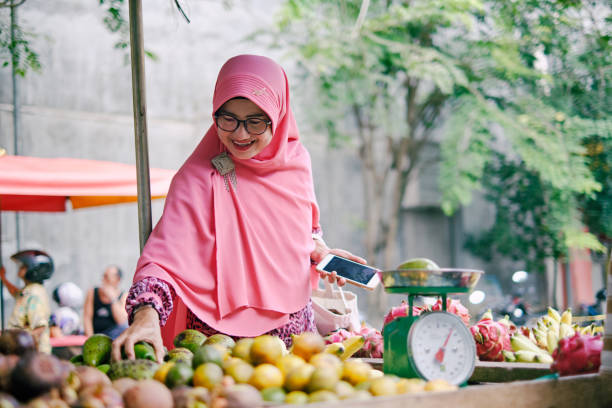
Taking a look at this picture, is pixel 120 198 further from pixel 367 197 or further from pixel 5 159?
pixel 367 197

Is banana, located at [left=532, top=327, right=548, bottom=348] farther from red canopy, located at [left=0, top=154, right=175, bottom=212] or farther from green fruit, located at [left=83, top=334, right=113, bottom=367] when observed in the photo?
red canopy, located at [left=0, top=154, right=175, bottom=212]

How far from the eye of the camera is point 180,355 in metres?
1.70

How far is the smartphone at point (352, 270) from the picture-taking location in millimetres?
2029

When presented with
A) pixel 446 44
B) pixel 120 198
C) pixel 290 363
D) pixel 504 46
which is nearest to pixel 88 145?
pixel 120 198

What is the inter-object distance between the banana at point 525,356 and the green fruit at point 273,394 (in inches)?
41.0

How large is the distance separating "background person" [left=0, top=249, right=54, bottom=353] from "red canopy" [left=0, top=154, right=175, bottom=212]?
0.55 m

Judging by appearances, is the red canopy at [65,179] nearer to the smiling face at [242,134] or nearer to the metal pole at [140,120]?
→ the metal pole at [140,120]

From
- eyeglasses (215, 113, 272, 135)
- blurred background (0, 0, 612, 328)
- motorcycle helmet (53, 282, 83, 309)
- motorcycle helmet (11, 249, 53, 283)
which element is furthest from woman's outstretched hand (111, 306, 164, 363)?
blurred background (0, 0, 612, 328)

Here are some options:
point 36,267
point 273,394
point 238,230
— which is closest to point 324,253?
point 238,230

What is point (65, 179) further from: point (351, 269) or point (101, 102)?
point (101, 102)

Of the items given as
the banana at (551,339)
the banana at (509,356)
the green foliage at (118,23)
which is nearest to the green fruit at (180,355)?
the banana at (509,356)

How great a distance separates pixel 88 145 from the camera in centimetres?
848

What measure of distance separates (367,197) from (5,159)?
594 centimetres

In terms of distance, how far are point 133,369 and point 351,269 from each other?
0.90 metres
